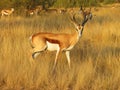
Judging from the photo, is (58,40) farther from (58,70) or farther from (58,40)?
(58,70)

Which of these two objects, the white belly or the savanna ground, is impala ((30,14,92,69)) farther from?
the savanna ground

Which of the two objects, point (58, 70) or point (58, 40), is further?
point (58, 40)

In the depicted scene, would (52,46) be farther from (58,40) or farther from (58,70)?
(58,70)

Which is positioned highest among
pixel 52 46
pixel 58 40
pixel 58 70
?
pixel 58 40

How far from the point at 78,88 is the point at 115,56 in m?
2.39

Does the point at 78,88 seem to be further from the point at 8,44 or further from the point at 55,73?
the point at 8,44

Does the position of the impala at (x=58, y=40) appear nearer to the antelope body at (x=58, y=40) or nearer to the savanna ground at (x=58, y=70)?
the antelope body at (x=58, y=40)

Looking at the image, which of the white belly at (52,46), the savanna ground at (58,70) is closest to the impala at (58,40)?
the white belly at (52,46)

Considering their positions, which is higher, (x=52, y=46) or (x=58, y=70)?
(x=52, y=46)

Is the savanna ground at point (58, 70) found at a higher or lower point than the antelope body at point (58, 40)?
lower

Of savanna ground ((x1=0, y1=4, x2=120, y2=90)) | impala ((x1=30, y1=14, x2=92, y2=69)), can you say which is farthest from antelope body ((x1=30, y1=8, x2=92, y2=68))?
savanna ground ((x1=0, y1=4, x2=120, y2=90))

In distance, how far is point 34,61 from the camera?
295 inches

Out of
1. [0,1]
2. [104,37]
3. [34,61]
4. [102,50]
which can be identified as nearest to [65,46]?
[34,61]

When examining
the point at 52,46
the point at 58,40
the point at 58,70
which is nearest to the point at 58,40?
the point at 58,40
